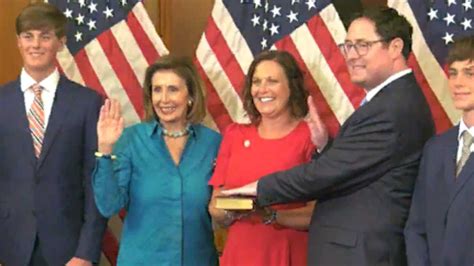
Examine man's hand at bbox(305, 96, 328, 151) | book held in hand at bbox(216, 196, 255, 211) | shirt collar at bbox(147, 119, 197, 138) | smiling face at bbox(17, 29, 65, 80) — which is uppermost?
smiling face at bbox(17, 29, 65, 80)

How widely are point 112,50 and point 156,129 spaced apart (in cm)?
77

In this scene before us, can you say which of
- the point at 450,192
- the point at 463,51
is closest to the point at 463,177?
the point at 450,192

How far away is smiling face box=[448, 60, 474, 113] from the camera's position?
2.38 meters

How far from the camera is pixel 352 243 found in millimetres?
2508

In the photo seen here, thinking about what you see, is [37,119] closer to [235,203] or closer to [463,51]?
[235,203]

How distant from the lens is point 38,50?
3086mm

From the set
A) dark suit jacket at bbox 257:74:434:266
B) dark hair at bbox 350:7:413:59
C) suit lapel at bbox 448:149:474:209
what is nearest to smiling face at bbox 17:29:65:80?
dark suit jacket at bbox 257:74:434:266

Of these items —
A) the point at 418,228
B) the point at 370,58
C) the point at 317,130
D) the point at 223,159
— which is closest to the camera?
the point at 418,228

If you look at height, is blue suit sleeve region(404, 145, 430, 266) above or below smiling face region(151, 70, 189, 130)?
below

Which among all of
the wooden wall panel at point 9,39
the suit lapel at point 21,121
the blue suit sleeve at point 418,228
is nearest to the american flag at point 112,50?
the wooden wall panel at point 9,39

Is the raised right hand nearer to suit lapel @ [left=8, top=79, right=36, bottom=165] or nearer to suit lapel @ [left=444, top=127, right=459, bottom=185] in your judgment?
suit lapel @ [left=8, top=79, right=36, bottom=165]

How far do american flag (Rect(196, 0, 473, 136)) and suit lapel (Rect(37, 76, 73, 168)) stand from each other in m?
0.62

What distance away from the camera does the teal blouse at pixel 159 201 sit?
9.41 ft

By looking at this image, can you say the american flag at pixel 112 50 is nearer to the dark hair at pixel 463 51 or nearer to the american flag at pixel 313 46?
the american flag at pixel 313 46
